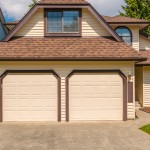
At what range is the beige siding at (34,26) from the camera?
14398mm

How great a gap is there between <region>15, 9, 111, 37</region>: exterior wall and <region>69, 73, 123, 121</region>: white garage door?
104 inches

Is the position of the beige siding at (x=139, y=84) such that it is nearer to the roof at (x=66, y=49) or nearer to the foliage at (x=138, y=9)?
the roof at (x=66, y=49)

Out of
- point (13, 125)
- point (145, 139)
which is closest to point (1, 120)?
point (13, 125)

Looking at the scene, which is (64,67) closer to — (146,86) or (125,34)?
(146,86)

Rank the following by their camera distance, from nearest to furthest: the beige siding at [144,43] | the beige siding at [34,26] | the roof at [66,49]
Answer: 1. the roof at [66,49]
2. the beige siding at [34,26]
3. the beige siding at [144,43]

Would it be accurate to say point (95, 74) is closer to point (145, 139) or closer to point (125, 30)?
point (145, 139)

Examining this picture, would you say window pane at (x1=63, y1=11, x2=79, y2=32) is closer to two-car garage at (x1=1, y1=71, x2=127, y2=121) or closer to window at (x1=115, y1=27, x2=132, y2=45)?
two-car garage at (x1=1, y1=71, x2=127, y2=121)

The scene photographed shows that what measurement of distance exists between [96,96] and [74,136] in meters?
3.77

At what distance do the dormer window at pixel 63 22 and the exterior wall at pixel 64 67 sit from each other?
211cm

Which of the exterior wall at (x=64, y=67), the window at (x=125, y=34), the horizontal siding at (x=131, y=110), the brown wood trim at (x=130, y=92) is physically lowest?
the horizontal siding at (x=131, y=110)

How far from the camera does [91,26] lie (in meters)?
14.5

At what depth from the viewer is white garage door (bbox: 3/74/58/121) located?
44.0 ft

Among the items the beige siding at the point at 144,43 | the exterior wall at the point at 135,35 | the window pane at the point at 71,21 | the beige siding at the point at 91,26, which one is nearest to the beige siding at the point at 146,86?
the exterior wall at the point at 135,35

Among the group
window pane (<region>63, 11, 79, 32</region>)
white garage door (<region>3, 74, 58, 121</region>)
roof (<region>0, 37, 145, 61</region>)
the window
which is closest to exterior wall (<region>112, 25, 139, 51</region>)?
the window
